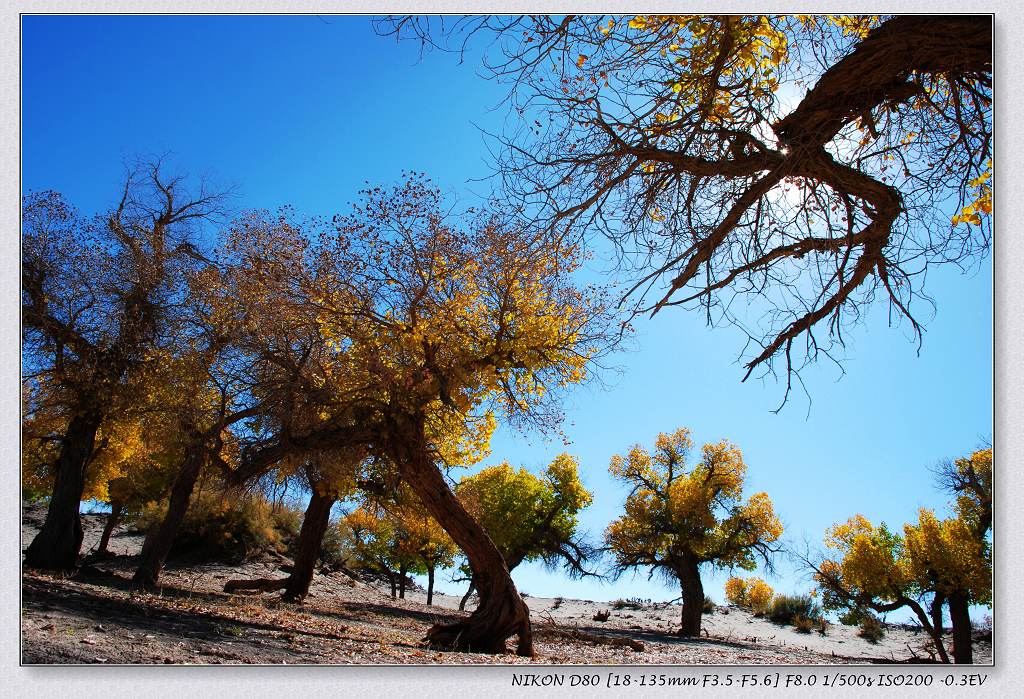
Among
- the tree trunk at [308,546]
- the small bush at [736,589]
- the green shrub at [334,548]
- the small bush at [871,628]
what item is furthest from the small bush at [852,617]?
the green shrub at [334,548]

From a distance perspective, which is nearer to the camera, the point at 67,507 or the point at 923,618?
the point at 923,618

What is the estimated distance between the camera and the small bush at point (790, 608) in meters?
15.8

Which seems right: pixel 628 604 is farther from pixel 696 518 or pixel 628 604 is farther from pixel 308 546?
pixel 308 546

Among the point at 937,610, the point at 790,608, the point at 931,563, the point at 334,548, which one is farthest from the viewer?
the point at 334,548

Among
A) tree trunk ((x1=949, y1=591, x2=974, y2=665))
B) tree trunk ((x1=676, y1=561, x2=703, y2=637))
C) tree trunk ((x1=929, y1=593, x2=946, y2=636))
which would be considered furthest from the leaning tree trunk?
tree trunk ((x1=676, y1=561, x2=703, y2=637))

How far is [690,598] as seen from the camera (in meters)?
18.6

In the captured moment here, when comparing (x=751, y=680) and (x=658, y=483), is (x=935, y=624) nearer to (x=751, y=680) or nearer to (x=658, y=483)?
(x=751, y=680)

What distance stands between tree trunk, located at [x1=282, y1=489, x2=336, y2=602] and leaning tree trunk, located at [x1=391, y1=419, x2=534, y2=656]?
15.7 feet

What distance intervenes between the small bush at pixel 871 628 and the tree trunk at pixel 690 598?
5.42 meters

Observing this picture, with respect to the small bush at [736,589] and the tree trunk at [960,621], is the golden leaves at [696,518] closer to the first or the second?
the small bush at [736,589]

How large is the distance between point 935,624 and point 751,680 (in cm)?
635

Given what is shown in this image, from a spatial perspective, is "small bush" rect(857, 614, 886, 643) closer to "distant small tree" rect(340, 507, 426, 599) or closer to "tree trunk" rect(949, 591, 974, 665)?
"tree trunk" rect(949, 591, 974, 665)

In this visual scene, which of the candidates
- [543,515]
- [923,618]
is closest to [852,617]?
[923,618]

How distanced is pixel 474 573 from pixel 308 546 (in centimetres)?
646
